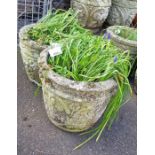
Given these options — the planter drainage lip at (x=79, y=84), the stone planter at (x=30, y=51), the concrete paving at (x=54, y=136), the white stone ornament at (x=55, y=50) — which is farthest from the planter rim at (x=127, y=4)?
the planter drainage lip at (x=79, y=84)

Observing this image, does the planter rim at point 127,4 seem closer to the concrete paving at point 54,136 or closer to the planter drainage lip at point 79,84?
the concrete paving at point 54,136

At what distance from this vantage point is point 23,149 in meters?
1.60

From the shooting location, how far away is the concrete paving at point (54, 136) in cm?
164

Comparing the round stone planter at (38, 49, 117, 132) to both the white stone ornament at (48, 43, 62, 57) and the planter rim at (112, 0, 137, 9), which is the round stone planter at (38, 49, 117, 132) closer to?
the white stone ornament at (48, 43, 62, 57)

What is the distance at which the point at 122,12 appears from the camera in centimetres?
304

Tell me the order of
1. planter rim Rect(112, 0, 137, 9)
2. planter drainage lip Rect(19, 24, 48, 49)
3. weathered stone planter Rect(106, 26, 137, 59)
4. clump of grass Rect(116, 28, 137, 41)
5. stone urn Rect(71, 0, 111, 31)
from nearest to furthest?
planter drainage lip Rect(19, 24, 48, 49) < weathered stone planter Rect(106, 26, 137, 59) < clump of grass Rect(116, 28, 137, 41) < stone urn Rect(71, 0, 111, 31) < planter rim Rect(112, 0, 137, 9)

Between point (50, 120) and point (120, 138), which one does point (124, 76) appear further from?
point (50, 120)

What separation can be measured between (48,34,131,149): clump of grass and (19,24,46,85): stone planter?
0.26 meters

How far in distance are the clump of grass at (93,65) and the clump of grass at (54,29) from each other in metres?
0.19

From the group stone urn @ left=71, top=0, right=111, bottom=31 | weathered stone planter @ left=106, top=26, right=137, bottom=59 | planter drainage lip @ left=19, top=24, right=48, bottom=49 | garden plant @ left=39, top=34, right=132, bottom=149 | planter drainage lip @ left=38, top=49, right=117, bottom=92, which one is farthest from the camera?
stone urn @ left=71, top=0, right=111, bottom=31

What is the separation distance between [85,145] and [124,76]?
547 millimetres

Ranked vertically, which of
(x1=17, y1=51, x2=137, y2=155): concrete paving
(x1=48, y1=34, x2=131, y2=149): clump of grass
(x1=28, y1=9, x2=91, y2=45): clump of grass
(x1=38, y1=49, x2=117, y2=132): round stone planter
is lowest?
(x1=17, y1=51, x2=137, y2=155): concrete paving

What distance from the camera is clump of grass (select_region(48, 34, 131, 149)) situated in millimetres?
1563

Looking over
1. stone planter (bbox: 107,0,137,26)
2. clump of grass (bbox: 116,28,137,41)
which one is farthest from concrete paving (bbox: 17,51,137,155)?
stone planter (bbox: 107,0,137,26)
